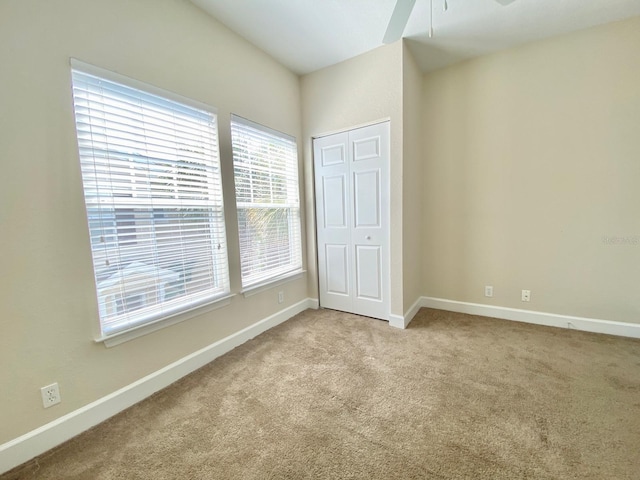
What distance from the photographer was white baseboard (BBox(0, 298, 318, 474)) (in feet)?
4.19

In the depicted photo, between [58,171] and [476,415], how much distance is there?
2737 millimetres

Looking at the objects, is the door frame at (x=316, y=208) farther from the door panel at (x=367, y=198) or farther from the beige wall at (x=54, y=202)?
the beige wall at (x=54, y=202)

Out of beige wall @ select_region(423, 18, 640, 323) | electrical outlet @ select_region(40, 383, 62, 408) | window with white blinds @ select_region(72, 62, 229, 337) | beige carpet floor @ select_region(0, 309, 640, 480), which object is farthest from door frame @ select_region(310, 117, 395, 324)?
electrical outlet @ select_region(40, 383, 62, 408)

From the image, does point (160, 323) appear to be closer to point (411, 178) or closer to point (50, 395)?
point (50, 395)

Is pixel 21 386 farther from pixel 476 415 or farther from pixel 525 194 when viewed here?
pixel 525 194

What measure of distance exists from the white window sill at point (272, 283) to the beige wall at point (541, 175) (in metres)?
1.67

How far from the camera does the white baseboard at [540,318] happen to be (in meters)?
2.33

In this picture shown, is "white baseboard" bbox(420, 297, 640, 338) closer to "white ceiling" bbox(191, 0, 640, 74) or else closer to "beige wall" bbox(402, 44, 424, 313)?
"beige wall" bbox(402, 44, 424, 313)

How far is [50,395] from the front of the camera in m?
1.38

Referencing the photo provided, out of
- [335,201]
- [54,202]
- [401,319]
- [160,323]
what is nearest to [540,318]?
[401,319]

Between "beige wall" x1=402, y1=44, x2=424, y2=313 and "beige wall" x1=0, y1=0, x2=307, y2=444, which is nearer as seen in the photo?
"beige wall" x1=0, y1=0, x2=307, y2=444

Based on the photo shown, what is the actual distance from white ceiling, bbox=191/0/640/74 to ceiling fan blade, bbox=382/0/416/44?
0.75 m

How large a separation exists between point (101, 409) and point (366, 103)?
325 cm

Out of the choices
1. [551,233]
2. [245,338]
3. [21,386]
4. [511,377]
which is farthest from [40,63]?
[551,233]
